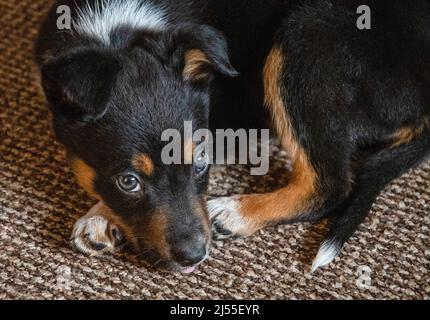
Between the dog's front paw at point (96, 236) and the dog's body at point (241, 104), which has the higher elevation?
the dog's body at point (241, 104)

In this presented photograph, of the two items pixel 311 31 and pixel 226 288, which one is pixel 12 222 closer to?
pixel 226 288

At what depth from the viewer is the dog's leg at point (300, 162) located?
2631 mm

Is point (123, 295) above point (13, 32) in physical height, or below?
below

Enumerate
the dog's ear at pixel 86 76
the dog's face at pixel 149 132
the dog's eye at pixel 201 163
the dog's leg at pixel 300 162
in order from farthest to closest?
the dog's leg at pixel 300 162, the dog's eye at pixel 201 163, the dog's face at pixel 149 132, the dog's ear at pixel 86 76

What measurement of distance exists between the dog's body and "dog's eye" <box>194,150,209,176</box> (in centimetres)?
1

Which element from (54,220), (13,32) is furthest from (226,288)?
(13,32)

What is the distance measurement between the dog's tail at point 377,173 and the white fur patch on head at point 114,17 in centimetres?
103

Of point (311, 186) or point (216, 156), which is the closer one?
point (311, 186)

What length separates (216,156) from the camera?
292 centimetres

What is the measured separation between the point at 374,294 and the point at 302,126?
707mm

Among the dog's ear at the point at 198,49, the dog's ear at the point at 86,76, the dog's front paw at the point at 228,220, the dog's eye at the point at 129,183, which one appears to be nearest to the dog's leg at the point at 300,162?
the dog's front paw at the point at 228,220

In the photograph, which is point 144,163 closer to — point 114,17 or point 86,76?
point 86,76

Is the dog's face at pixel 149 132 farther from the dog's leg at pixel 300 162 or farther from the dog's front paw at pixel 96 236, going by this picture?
the dog's leg at pixel 300 162

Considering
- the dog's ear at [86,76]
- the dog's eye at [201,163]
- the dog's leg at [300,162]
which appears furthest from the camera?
the dog's leg at [300,162]
